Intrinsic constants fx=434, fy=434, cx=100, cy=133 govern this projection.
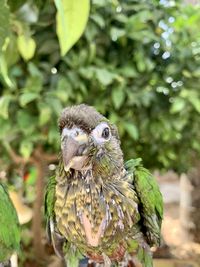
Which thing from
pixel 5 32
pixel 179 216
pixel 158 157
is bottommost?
pixel 179 216

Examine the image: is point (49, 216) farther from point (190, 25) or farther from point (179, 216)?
point (179, 216)

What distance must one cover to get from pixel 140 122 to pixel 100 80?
14 cm

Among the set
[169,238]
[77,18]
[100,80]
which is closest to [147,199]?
[77,18]

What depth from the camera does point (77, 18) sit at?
222 millimetres

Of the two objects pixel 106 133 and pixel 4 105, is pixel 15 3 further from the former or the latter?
pixel 4 105

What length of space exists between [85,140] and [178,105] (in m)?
0.41

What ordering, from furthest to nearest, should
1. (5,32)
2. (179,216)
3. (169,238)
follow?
(179,216) → (169,238) → (5,32)

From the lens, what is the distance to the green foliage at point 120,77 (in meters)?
0.61

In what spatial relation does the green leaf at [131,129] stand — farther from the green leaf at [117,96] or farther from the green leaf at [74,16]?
the green leaf at [74,16]

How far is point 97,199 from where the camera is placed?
315 millimetres

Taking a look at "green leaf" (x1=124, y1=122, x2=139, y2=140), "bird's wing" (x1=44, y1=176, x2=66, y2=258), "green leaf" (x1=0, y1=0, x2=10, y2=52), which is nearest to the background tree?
"green leaf" (x1=124, y1=122, x2=139, y2=140)

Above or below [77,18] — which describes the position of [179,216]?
below

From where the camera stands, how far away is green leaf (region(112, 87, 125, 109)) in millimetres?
637

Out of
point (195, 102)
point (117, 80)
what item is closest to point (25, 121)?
point (117, 80)
